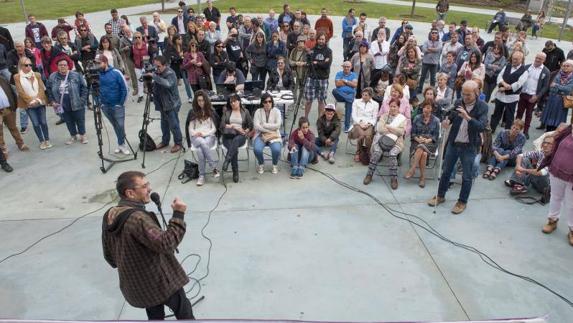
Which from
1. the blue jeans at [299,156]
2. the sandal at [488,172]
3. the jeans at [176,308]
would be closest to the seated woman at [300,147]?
the blue jeans at [299,156]

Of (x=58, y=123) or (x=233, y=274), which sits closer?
(x=233, y=274)

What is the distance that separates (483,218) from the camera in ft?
19.4

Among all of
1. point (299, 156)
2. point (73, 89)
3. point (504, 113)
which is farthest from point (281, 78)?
point (504, 113)

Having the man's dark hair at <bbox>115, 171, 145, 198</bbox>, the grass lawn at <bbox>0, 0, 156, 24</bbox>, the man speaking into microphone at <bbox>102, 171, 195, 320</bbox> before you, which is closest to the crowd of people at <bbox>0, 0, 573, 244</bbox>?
the man speaking into microphone at <bbox>102, 171, 195, 320</bbox>

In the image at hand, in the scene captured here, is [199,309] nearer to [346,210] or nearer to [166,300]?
[166,300]

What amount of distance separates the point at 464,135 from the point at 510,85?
3170 millimetres

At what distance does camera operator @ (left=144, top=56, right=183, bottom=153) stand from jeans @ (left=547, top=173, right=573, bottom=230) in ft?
19.0

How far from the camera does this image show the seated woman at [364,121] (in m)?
7.46

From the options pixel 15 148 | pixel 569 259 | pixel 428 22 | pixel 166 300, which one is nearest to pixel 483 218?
pixel 569 259

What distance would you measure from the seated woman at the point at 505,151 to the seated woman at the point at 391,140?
1542 mm

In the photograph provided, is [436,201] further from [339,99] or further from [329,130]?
[339,99]

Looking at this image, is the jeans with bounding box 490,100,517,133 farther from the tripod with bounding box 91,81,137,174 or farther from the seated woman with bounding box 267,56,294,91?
the tripod with bounding box 91,81,137,174

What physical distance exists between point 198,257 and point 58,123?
5.90 meters

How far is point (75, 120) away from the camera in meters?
8.14
